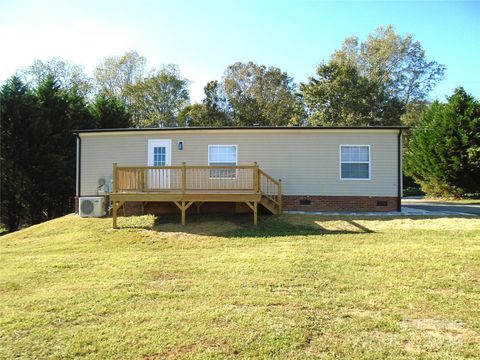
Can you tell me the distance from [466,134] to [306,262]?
18.6m

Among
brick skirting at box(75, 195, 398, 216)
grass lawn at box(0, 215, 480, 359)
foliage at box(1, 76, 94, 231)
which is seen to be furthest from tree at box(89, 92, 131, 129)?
grass lawn at box(0, 215, 480, 359)

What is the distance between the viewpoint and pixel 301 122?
109 feet

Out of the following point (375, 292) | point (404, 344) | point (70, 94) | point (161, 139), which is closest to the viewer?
point (404, 344)

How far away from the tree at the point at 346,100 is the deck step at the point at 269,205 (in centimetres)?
2021

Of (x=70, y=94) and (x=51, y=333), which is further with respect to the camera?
(x=70, y=94)

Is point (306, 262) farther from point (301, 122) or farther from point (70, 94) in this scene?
point (301, 122)

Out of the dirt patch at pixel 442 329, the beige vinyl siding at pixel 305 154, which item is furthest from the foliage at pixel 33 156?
the dirt patch at pixel 442 329

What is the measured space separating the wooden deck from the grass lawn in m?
1.82

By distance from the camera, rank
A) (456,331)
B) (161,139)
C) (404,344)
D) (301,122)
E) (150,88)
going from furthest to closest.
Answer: (150,88)
(301,122)
(161,139)
(456,331)
(404,344)

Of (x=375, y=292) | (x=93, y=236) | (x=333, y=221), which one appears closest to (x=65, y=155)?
(x=93, y=236)

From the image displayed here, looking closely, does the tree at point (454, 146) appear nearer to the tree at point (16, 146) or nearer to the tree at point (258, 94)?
the tree at point (258, 94)

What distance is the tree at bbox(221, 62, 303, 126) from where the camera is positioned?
115ft

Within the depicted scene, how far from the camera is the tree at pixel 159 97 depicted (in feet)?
120

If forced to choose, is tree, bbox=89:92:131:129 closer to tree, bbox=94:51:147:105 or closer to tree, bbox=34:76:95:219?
tree, bbox=34:76:95:219
